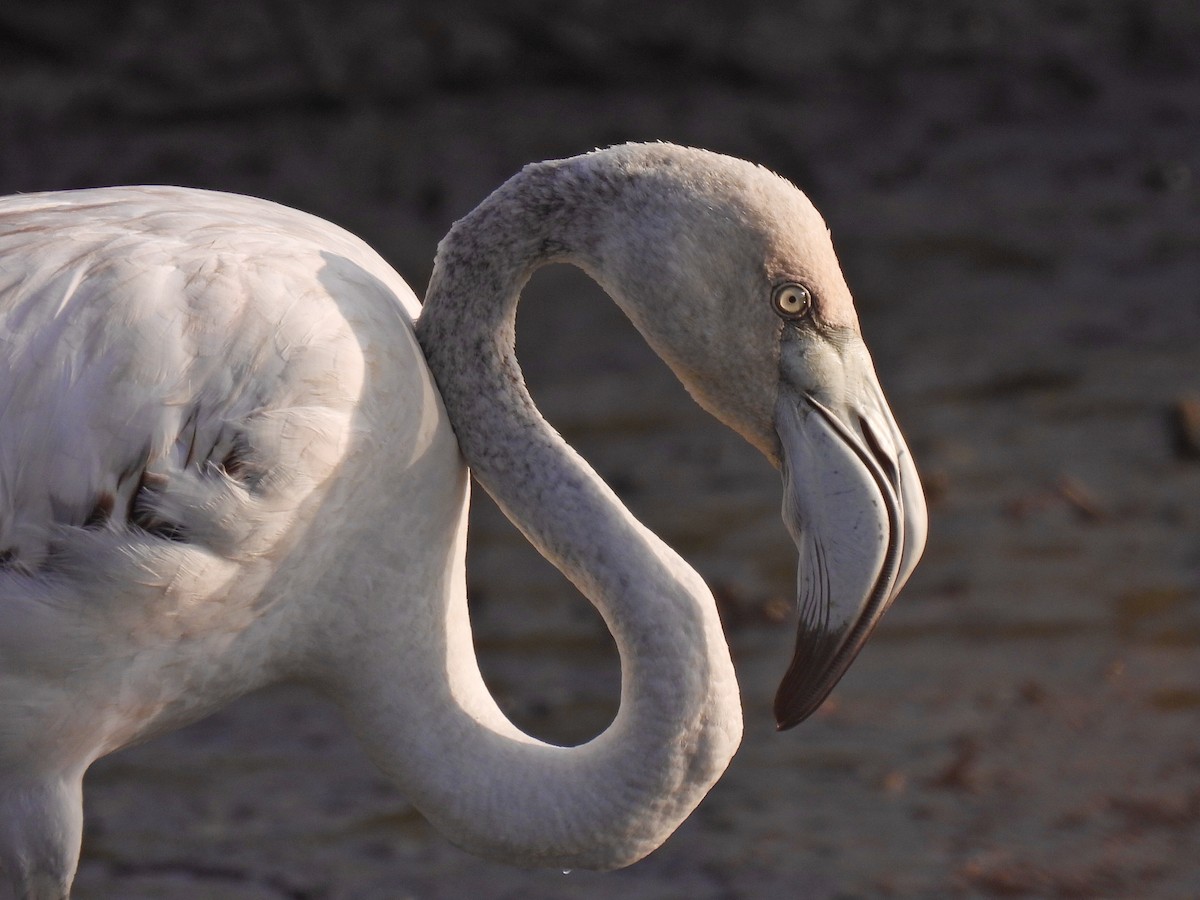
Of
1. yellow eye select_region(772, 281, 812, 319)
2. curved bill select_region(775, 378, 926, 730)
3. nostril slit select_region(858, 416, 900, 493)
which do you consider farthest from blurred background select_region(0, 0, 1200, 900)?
yellow eye select_region(772, 281, 812, 319)

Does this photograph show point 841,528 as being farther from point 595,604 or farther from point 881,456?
point 595,604

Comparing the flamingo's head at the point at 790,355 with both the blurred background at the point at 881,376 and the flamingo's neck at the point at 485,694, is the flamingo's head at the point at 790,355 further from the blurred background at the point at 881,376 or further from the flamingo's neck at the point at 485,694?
the blurred background at the point at 881,376

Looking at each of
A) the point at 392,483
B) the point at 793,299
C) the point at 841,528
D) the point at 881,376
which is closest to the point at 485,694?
the point at 392,483

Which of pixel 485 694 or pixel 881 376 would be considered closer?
pixel 485 694

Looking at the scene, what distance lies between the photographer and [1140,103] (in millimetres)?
7719

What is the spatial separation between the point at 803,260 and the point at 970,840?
2.08 metres

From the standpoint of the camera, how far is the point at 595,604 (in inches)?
97.9

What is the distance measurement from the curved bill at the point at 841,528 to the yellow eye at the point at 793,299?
13cm

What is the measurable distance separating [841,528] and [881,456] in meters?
0.13

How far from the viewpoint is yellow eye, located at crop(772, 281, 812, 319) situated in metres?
2.33

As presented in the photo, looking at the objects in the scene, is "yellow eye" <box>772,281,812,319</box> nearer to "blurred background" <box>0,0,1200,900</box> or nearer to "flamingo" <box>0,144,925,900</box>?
"flamingo" <box>0,144,925,900</box>

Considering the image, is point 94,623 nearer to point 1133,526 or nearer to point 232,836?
point 232,836

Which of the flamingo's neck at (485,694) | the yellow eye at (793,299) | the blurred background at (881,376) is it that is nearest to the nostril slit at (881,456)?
the yellow eye at (793,299)

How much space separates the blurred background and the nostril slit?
5.69 ft
